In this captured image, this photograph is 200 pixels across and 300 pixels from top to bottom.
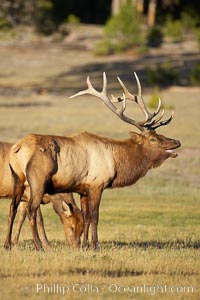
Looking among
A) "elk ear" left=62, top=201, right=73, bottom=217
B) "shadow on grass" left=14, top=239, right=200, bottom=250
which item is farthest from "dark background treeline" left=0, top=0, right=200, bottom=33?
"elk ear" left=62, top=201, right=73, bottom=217

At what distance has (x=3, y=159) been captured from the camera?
14695mm

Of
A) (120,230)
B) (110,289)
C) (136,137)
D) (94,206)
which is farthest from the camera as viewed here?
(120,230)

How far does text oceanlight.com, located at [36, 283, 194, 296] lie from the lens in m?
10.5

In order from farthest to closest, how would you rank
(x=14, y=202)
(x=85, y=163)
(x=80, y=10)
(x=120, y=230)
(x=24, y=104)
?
(x=80, y=10) → (x=24, y=104) → (x=120, y=230) → (x=85, y=163) → (x=14, y=202)

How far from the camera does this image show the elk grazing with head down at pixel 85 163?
44.2 feet

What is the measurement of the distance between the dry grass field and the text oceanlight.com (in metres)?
0.01

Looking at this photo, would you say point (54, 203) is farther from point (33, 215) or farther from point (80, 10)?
point (80, 10)

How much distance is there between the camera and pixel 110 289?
1068 cm

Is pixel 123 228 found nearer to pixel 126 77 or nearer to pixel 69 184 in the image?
pixel 69 184

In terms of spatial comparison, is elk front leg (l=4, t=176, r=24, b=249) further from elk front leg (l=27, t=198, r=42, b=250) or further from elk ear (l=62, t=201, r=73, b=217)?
elk ear (l=62, t=201, r=73, b=217)

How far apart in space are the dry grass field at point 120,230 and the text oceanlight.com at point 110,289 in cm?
1

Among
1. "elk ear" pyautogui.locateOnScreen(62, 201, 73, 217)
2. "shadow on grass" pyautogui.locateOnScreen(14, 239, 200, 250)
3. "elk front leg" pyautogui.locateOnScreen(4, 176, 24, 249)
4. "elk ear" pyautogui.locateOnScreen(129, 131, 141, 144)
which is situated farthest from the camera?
"elk ear" pyautogui.locateOnScreen(129, 131, 141, 144)

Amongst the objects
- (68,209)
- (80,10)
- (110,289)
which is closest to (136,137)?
(68,209)

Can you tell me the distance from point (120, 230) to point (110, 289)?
683 cm
